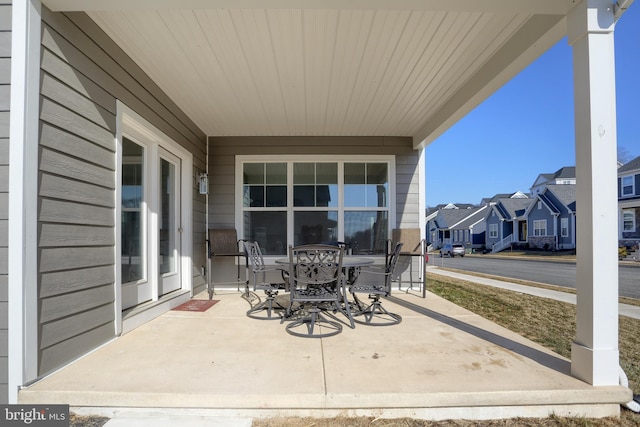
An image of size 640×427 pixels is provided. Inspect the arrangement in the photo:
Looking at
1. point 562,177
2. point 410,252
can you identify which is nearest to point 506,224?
point 562,177

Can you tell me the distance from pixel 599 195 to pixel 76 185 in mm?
3312

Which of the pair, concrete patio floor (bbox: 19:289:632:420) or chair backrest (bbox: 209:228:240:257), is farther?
chair backrest (bbox: 209:228:240:257)

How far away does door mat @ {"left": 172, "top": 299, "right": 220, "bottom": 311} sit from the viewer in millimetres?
3871

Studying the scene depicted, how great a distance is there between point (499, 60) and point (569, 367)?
2.43 m

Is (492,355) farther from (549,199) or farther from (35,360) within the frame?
(549,199)

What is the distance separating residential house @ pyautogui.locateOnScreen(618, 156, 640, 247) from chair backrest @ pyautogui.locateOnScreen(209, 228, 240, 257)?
819 inches

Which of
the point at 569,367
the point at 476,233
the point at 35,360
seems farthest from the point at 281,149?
the point at 476,233

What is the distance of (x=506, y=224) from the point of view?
90.3 ft

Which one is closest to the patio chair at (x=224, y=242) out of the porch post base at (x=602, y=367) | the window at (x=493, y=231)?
the porch post base at (x=602, y=367)

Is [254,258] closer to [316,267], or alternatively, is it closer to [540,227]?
[316,267]

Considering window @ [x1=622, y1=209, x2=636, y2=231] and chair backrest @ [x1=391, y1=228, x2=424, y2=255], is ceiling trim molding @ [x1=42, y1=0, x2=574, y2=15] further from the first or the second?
window @ [x1=622, y1=209, x2=636, y2=231]

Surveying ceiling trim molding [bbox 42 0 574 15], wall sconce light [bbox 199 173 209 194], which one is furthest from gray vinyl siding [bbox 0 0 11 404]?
wall sconce light [bbox 199 173 209 194]

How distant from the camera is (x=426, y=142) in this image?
5.12 metres

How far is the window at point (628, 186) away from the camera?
1775 centimetres
